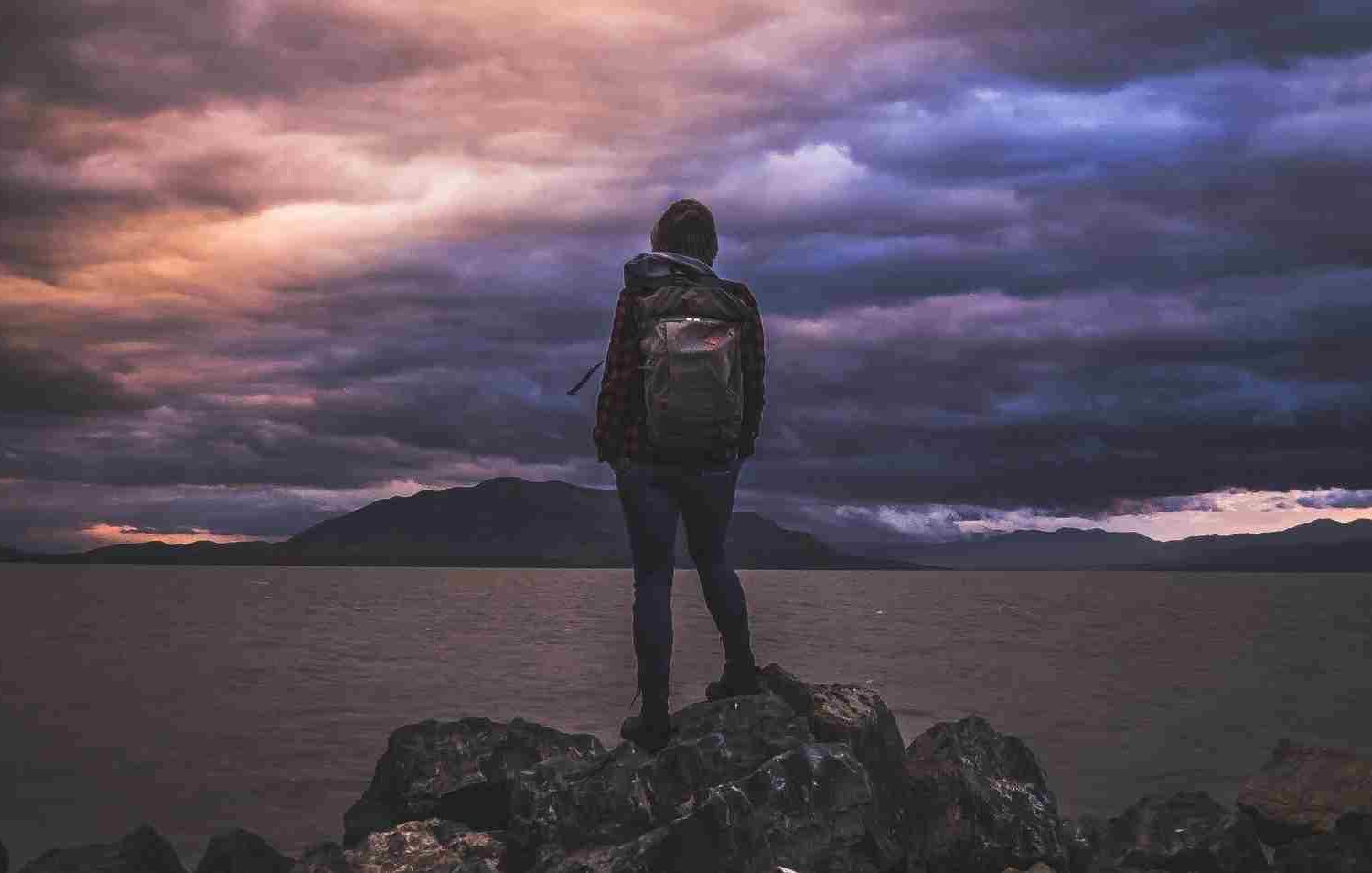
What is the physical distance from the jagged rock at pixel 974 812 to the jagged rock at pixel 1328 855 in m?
1.53

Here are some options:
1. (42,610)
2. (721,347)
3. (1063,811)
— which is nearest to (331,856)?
(721,347)

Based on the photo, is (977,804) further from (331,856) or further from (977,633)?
(977,633)

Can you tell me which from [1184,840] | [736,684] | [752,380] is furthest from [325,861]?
[1184,840]

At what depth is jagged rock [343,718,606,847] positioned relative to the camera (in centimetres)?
1002

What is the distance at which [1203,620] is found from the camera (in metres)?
81.7

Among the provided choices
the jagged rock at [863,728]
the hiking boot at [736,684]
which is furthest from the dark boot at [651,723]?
the jagged rock at [863,728]

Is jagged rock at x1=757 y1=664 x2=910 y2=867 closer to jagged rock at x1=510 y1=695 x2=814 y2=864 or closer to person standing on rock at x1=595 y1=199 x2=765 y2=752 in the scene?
jagged rock at x1=510 y1=695 x2=814 y2=864

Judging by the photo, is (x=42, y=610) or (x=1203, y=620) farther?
(x=42, y=610)

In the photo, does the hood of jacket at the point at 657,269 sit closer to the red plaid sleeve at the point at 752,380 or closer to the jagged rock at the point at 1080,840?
the red plaid sleeve at the point at 752,380

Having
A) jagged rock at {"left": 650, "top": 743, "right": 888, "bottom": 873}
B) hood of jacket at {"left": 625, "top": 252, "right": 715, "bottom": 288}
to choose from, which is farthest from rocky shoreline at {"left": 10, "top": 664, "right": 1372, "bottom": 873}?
hood of jacket at {"left": 625, "top": 252, "right": 715, "bottom": 288}

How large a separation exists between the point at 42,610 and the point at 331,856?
93.4 m

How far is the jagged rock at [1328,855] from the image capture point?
806 centimetres

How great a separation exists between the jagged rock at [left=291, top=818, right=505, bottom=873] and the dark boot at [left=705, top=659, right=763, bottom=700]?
71.8 inches

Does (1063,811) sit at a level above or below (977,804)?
below
